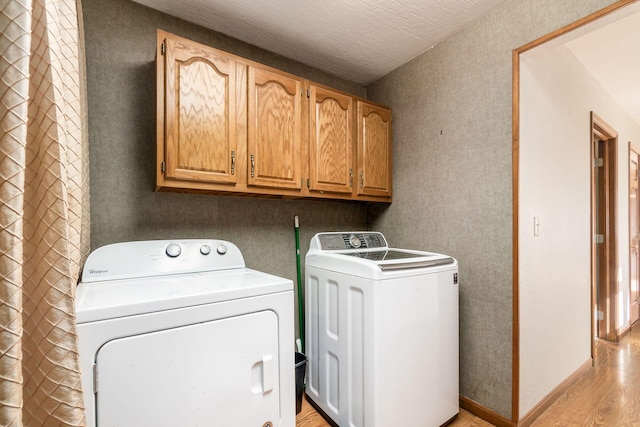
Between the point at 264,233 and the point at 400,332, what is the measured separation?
1134 millimetres

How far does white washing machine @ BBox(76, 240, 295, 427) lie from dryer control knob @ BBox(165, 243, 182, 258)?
6.4 inches

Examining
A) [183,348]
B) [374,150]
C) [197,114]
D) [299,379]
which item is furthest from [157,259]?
A: [374,150]

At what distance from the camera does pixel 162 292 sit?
3.67 feet

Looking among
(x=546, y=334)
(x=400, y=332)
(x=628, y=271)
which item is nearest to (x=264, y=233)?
(x=400, y=332)

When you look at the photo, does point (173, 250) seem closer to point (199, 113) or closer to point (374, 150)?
point (199, 113)

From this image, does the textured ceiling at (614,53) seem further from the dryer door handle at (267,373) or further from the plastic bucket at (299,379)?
the plastic bucket at (299,379)

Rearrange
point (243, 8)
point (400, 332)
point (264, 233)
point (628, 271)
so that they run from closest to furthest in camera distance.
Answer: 1. point (400, 332)
2. point (243, 8)
3. point (264, 233)
4. point (628, 271)

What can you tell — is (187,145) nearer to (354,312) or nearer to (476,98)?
(354,312)

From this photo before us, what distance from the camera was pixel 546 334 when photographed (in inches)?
74.0

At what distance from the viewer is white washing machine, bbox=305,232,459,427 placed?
1.46m

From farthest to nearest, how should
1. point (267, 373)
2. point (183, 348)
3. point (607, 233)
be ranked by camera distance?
point (607, 233)
point (267, 373)
point (183, 348)

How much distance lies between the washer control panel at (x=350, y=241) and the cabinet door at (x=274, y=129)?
0.43 m

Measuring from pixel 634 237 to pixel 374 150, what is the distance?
356 cm

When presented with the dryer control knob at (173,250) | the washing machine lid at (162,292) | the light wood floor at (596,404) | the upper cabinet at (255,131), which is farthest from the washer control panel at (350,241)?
the light wood floor at (596,404)
